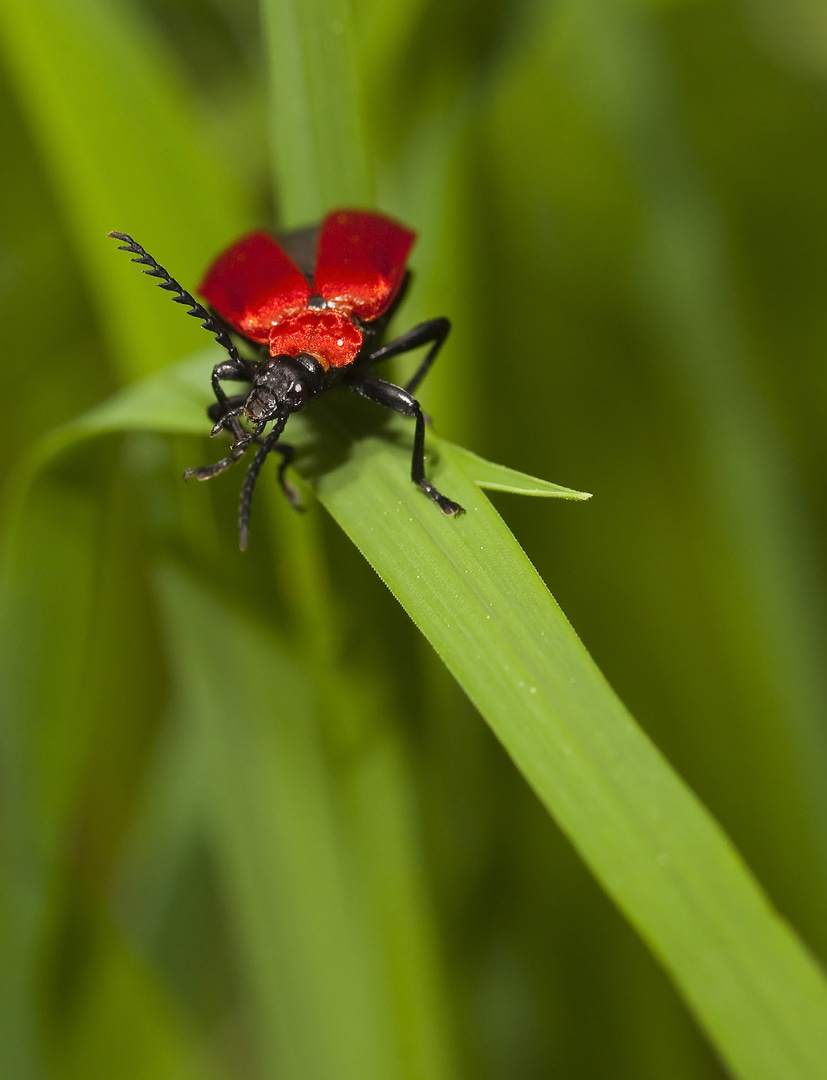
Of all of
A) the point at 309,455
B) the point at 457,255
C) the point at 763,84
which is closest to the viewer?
the point at 309,455

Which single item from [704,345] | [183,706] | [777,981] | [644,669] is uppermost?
[704,345]

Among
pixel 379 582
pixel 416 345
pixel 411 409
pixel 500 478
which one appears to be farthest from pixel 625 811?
pixel 416 345

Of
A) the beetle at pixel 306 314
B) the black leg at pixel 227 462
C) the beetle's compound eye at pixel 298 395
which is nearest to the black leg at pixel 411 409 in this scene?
the beetle at pixel 306 314

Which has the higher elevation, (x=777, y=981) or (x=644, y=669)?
(x=777, y=981)

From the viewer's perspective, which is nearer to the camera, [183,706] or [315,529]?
[315,529]

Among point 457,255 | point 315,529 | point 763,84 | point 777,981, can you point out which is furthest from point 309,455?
point 763,84

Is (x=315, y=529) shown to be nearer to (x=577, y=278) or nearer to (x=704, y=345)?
(x=704, y=345)

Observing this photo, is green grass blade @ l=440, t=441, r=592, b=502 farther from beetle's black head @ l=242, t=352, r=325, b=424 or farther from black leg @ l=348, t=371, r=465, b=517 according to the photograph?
beetle's black head @ l=242, t=352, r=325, b=424

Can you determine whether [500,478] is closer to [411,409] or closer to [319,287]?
[411,409]
